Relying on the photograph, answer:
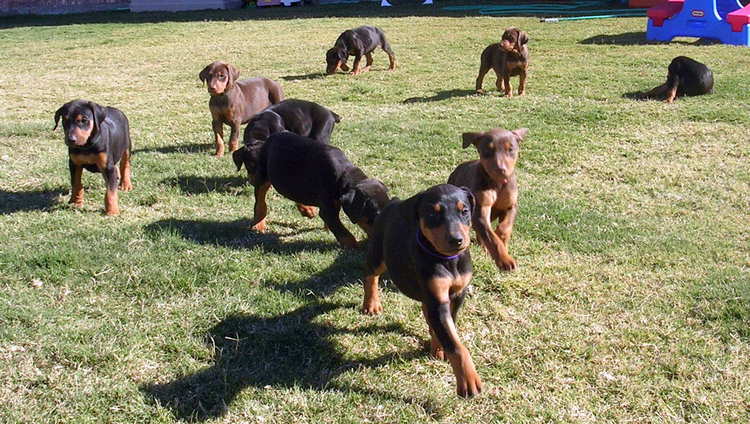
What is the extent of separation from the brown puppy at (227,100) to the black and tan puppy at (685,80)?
5.71m

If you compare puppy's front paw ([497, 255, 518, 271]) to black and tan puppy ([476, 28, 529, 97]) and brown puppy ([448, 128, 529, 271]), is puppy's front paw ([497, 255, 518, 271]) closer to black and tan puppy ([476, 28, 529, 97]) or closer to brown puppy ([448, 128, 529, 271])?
brown puppy ([448, 128, 529, 271])

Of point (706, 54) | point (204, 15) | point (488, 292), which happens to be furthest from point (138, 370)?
point (204, 15)

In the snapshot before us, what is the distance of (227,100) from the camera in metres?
8.72

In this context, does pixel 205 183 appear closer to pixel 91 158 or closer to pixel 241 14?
pixel 91 158

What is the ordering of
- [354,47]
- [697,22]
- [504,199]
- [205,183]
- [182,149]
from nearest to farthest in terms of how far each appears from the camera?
[504,199] < [205,183] < [182,149] < [354,47] < [697,22]

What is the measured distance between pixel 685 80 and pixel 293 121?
19.7ft

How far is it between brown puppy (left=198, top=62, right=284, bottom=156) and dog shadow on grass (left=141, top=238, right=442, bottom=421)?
414 centimetres

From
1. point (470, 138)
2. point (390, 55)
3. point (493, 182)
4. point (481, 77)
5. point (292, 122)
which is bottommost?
point (493, 182)

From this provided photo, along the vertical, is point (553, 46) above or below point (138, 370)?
above

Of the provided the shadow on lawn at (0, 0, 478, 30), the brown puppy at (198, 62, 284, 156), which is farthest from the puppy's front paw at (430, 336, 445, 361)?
the shadow on lawn at (0, 0, 478, 30)

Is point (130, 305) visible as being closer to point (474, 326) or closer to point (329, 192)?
point (329, 192)

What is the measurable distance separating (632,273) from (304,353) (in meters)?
2.47

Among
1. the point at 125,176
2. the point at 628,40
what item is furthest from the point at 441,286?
the point at 628,40

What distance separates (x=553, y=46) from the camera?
51.0 feet
